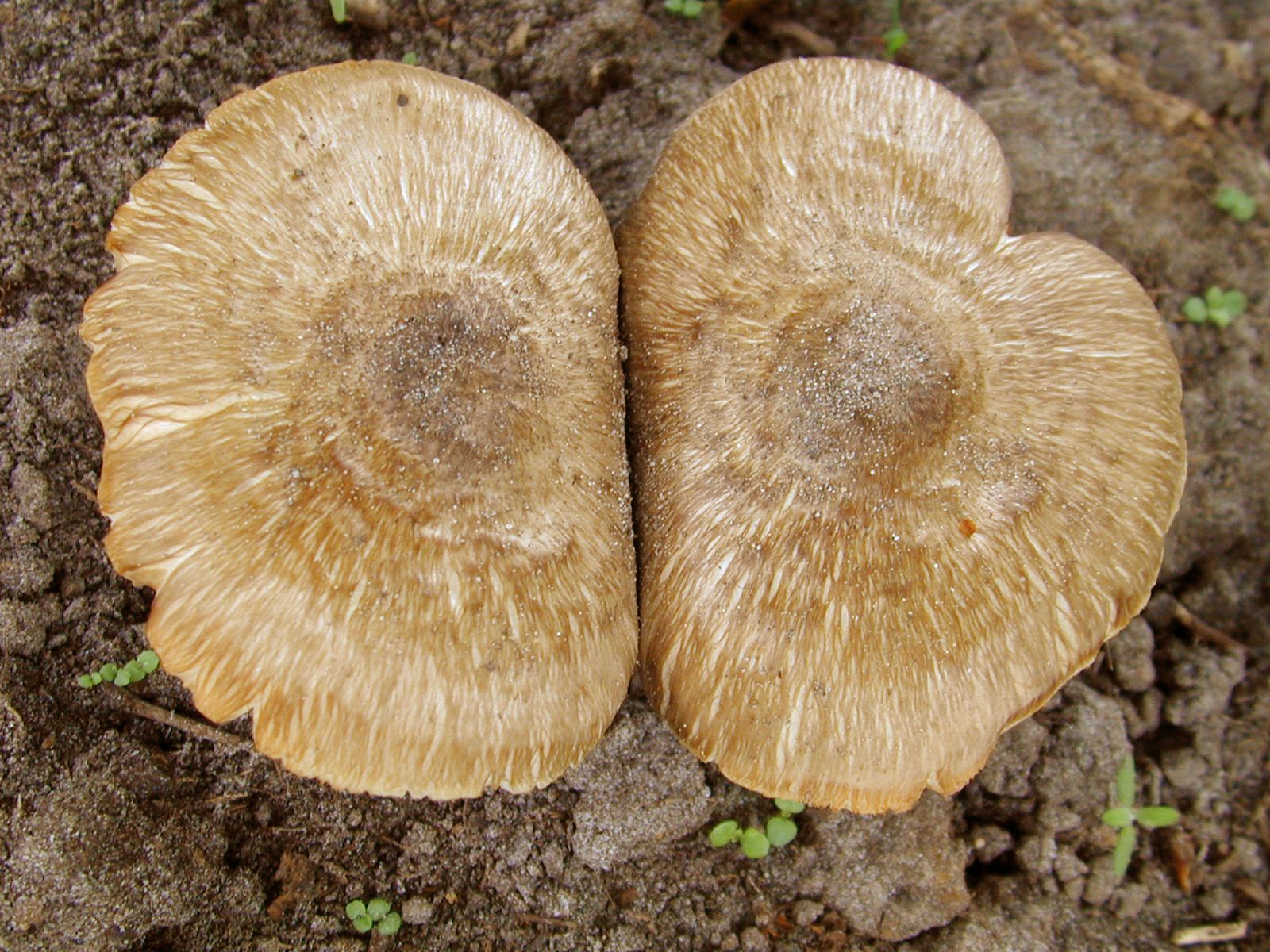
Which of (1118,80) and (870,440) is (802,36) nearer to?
(1118,80)

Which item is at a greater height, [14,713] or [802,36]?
[802,36]

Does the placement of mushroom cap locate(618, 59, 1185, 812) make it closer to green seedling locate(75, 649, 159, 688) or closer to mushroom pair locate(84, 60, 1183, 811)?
mushroom pair locate(84, 60, 1183, 811)

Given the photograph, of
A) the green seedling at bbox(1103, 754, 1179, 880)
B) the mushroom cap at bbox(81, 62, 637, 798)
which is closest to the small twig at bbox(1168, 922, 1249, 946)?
the green seedling at bbox(1103, 754, 1179, 880)

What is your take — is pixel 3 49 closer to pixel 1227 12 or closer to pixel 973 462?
pixel 973 462

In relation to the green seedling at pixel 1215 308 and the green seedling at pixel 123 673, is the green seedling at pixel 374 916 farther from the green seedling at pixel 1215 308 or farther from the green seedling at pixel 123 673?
the green seedling at pixel 1215 308

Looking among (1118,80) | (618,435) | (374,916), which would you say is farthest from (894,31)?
(374,916)

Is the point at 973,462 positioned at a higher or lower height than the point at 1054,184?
lower

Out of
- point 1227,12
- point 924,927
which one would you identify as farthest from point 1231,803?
point 1227,12
